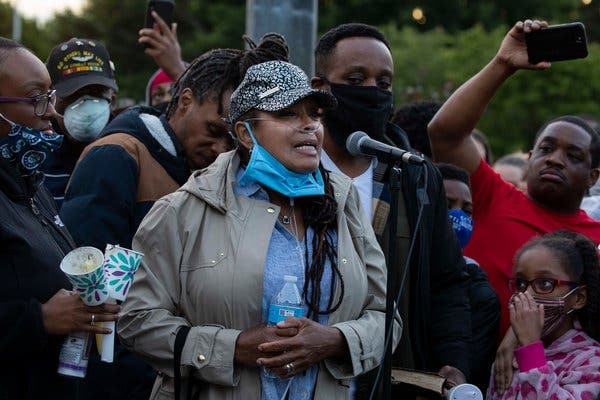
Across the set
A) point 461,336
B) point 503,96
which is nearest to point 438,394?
point 461,336

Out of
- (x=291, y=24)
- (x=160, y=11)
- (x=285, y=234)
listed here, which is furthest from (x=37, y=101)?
(x=160, y=11)

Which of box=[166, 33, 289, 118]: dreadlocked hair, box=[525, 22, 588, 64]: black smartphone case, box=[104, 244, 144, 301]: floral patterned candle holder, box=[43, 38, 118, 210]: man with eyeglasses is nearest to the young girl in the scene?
box=[525, 22, 588, 64]: black smartphone case

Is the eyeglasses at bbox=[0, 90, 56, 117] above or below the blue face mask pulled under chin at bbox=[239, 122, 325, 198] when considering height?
above

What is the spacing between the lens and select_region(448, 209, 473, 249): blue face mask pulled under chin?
616 cm

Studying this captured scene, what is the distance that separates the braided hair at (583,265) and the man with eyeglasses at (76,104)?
241 centimetres

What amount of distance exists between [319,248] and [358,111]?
1033 millimetres

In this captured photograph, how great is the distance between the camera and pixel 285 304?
437 centimetres

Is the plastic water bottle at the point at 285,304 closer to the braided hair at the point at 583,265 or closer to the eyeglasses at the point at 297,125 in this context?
the eyeglasses at the point at 297,125

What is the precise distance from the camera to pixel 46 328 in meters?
4.27

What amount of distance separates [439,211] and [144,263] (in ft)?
5.10

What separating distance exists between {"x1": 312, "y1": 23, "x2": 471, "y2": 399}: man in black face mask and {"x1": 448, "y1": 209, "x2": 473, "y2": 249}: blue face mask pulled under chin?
2.43 feet

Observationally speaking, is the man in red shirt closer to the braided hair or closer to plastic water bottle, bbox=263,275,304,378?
the braided hair

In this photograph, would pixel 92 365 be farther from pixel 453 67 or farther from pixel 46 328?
pixel 453 67

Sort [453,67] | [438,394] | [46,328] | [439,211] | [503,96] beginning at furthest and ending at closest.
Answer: [453,67]
[503,96]
[439,211]
[438,394]
[46,328]
